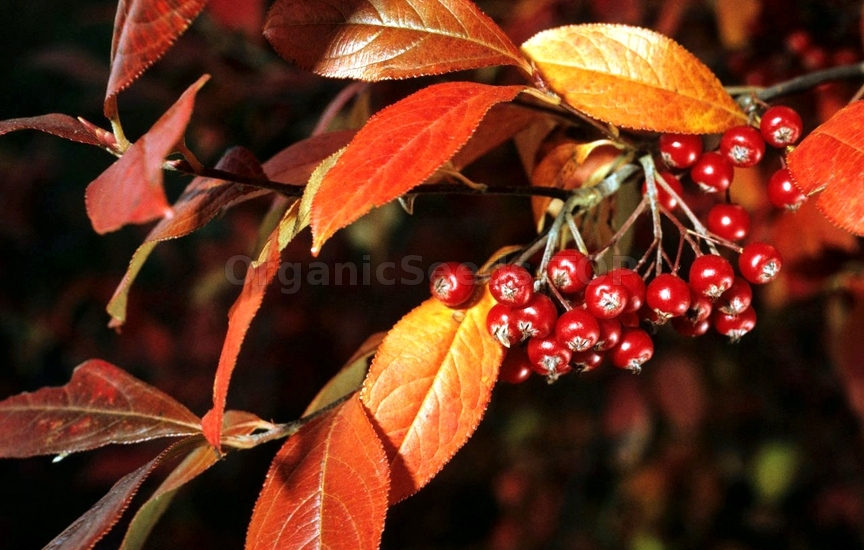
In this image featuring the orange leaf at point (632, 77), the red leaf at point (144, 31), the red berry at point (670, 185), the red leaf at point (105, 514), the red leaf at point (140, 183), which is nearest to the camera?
the red leaf at point (140, 183)

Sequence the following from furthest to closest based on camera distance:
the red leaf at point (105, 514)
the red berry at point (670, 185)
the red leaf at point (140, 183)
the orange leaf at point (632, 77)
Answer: the red berry at point (670, 185), the orange leaf at point (632, 77), the red leaf at point (105, 514), the red leaf at point (140, 183)

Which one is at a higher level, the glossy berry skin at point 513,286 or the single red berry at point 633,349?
the glossy berry skin at point 513,286

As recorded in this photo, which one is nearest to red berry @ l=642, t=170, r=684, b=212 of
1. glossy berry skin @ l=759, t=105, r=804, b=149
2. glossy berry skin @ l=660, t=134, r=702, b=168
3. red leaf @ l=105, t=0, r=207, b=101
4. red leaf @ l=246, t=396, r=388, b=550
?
glossy berry skin @ l=660, t=134, r=702, b=168

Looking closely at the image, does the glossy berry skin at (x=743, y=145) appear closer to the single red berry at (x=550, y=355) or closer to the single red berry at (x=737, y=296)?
the single red berry at (x=737, y=296)

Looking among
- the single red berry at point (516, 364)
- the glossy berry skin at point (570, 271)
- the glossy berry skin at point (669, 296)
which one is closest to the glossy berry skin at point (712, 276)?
the glossy berry skin at point (669, 296)

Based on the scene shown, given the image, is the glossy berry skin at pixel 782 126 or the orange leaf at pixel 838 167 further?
the glossy berry skin at pixel 782 126

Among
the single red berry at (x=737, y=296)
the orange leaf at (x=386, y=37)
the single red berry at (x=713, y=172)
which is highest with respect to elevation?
the orange leaf at (x=386, y=37)

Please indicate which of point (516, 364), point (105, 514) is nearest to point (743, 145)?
point (516, 364)

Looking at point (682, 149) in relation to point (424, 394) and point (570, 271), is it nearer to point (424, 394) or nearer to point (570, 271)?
point (570, 271)
